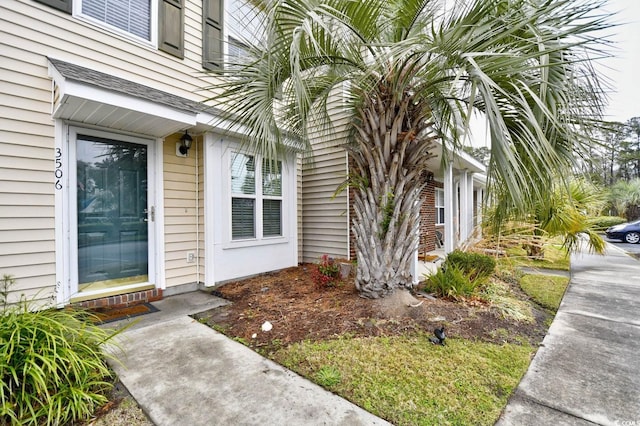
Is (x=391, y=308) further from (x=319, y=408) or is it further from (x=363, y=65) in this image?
(x=363, y=65)

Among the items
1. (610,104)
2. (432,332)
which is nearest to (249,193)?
(432,332)

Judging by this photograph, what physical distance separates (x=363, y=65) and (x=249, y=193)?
308cm

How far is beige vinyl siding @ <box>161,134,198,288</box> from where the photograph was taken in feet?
15.1

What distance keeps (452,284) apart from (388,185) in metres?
1.92

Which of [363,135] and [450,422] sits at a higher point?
[363,135]

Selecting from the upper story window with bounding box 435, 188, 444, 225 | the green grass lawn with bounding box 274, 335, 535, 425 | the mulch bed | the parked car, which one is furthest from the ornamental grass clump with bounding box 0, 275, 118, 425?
the parked car

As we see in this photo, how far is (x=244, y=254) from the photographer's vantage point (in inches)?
211

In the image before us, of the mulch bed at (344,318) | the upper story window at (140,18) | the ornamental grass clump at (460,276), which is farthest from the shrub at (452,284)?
→ the upper story window at (140,18)

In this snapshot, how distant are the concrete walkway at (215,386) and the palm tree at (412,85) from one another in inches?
72.4

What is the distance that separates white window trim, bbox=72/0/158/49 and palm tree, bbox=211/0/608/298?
201 centimetres

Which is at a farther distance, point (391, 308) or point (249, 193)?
point (249, 193)

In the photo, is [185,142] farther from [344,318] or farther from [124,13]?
[344,318]

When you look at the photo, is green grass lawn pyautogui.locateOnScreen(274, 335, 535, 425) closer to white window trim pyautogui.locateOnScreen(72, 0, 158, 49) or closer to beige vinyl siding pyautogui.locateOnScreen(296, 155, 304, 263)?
beige vinyl siding pyautogui.locateOnScreen(296, 155, 304, 263)

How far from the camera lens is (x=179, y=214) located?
474 centimetres
